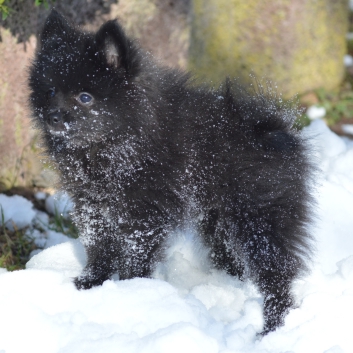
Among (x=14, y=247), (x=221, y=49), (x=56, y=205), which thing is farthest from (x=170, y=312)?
(x=221, y=49)

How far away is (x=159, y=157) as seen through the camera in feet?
10.4

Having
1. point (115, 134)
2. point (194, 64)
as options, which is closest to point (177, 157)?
point (115, 134)

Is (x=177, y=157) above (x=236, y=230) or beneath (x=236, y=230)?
above

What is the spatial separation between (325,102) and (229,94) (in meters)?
4.24

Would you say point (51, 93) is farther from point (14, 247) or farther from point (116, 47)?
point (14, 247)

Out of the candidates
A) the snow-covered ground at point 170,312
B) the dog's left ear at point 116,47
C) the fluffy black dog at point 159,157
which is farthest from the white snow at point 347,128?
the dog's left ear at point 116,47

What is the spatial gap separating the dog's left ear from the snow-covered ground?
120 cm

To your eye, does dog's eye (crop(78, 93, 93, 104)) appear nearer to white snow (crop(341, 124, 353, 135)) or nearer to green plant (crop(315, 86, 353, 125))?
white snow (crop(341, 124, 353, 135))

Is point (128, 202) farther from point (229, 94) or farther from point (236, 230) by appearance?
point (229, 94)

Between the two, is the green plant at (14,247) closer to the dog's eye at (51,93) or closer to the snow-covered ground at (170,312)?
the snow-covered ground at (170,312)

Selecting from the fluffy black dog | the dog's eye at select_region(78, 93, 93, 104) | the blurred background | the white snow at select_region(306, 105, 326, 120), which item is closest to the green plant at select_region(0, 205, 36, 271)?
the blurred background

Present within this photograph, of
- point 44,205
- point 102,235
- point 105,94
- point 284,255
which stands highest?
point 105,94

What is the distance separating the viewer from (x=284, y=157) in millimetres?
3232

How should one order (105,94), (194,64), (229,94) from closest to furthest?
(105,94) → (229,94) → (194,64)
